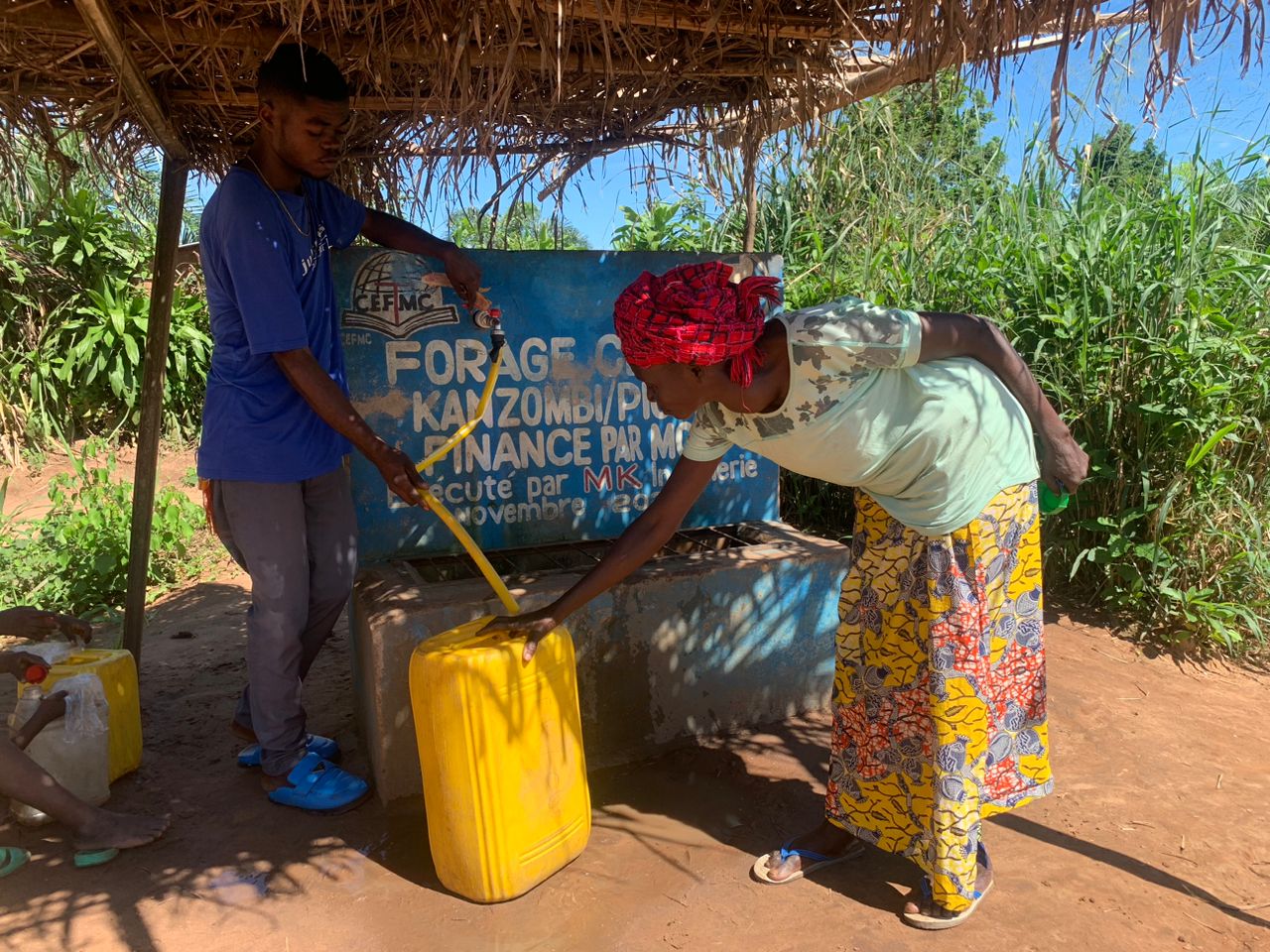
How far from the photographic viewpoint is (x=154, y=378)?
128 inches

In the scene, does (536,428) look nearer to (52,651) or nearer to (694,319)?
(694,319)

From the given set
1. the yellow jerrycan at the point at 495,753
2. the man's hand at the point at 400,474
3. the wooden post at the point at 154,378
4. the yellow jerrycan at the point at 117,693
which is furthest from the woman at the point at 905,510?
the wooden post at the point at 154,378

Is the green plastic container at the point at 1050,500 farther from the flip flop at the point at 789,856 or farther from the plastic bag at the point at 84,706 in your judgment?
the plastic bag at the point at 84,706

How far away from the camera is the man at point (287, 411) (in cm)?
240

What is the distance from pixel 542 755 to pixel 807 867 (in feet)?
2.53

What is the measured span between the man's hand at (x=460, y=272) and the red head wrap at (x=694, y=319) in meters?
1.23

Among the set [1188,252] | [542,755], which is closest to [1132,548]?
[1188,252]

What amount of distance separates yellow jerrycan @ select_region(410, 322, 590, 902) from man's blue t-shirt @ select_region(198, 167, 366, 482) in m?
0.51

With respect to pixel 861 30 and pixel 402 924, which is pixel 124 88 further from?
pixel 402 924

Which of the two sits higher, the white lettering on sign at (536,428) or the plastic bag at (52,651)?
the white lettering on sign at (536,428)

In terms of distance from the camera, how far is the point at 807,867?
2.41m

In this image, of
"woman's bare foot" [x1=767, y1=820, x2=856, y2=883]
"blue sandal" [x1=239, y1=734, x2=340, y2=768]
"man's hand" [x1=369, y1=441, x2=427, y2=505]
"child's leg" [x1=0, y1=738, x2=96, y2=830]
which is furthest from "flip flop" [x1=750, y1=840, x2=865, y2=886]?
"child's leg" [x1=0, y1=738, x2=96, y2=830]

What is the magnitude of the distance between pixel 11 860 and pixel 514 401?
1967mm

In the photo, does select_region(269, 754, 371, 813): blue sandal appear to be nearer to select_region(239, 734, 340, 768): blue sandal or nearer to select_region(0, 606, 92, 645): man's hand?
select_region(239, 734, 340, 768): blue sandal
